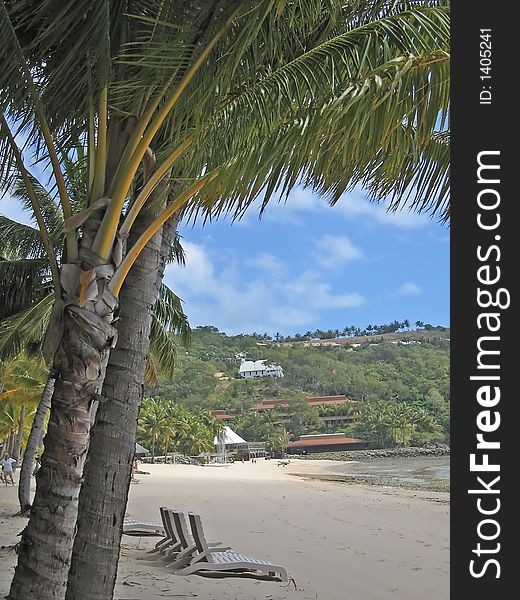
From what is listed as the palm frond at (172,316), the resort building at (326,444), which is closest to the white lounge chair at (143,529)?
the palm frond at (172,316)

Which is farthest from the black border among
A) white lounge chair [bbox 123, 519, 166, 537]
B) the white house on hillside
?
the white house on hillside

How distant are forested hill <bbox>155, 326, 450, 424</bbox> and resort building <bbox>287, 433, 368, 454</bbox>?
22.0 ft

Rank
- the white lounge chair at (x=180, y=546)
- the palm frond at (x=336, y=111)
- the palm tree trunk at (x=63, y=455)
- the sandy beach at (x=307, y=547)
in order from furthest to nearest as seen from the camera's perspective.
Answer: the white lounge chair at (x=180, y=546) → the sandy beach at (x=307, y=547) → the palm frond at (x=336, y=111) → the palm tree trunk at (x=63, y=455)

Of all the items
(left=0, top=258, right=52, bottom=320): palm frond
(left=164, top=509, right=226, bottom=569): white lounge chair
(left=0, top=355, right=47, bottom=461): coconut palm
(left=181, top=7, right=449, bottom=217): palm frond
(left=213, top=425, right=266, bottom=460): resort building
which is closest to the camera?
(left=181, top=7, right=449, bottom=217): palm frond

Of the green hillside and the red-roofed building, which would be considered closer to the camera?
the green hillside

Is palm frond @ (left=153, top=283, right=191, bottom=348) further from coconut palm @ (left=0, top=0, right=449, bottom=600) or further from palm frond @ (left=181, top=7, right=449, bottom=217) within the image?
palm frond @ (left=181, top=7, right=449, bottom=217)

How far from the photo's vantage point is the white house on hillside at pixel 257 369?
96.9 m

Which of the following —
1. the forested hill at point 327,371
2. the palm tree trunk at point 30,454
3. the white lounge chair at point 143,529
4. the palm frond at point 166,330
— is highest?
the forested hill at point 327,371

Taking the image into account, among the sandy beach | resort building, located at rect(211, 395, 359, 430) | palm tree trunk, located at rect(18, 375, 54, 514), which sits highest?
resort building, located at rect(211, 395, 359, 430)

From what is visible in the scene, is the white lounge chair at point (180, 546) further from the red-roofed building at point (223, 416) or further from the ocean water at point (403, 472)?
the red-roofed building at point (223, 416)

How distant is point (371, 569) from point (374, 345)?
286ft

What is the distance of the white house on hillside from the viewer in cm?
9688

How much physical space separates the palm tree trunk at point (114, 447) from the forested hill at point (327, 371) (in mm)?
70673

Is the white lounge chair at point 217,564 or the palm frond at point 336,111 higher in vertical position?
the palm frond at point 336,111
